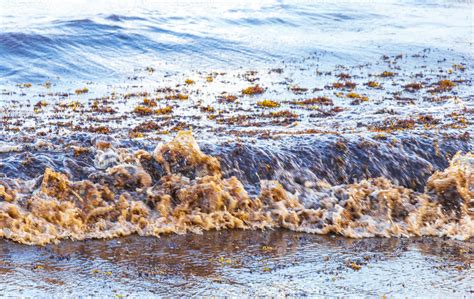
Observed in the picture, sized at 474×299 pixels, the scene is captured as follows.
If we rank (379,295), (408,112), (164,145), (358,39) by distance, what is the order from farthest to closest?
(358,39) < (408,112) < (164,145) < (379,295)

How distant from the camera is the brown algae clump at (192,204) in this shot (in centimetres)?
1158

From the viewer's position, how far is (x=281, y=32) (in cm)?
4722

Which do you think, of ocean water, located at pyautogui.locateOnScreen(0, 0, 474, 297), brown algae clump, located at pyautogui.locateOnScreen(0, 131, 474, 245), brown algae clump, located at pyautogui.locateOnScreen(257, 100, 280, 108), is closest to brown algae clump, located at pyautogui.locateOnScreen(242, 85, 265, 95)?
ocean water, located at pyautogui.locateOnScreen(0, 0, 474, 297)

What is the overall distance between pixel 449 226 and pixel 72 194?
24.9 feet

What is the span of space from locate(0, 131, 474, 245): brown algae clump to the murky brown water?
0.46 metres


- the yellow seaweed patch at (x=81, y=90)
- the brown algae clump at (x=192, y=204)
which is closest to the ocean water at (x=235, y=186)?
the brown algae clump at (x=192, y=204)

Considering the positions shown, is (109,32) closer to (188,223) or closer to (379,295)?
(188,223)

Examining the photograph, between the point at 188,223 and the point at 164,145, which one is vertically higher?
the point at 164,145

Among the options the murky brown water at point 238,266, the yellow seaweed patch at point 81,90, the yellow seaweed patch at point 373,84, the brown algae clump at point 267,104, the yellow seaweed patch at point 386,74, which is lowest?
the yellow seaweed patch at point 81,90

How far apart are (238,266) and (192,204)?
109 inches

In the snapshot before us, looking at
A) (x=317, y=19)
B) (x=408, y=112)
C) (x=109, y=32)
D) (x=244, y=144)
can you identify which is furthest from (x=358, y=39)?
(x=244, y=144)

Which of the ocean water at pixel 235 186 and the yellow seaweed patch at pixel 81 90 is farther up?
the ocean water at pixel 235 186

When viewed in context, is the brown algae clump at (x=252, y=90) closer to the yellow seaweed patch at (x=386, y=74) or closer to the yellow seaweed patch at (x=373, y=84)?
the yellow seaweed patch at (x=373, y=84)

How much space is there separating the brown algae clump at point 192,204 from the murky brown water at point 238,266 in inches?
18.3
